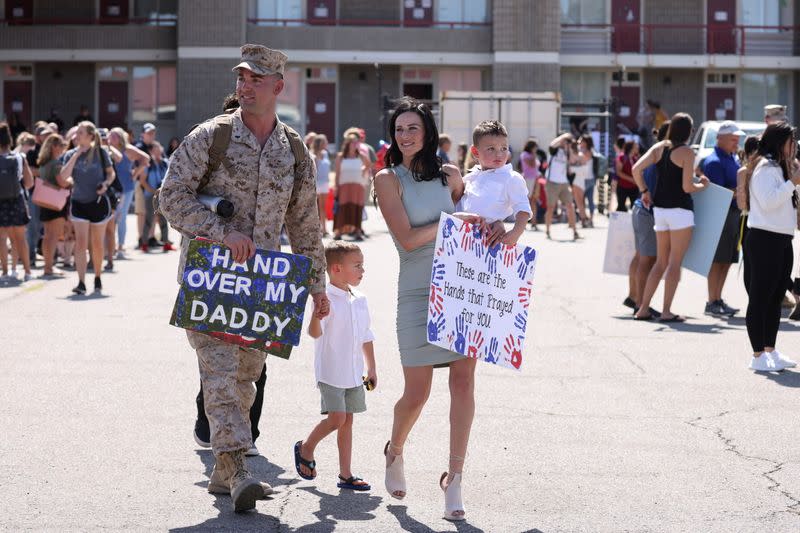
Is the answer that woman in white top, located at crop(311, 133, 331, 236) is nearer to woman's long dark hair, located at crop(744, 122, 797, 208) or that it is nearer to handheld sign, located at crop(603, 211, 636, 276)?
handheld sign, located at crop(603, 211, 636, 276)

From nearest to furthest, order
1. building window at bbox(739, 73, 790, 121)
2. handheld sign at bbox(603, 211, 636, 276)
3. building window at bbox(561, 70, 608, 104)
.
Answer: handheld sign at bbox(603, 211, 636, 276), building window at bbox(561, 70, 608, 104), building window at bbox(739, 73, 790, 121)

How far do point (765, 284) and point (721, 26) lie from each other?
3894 centimetres

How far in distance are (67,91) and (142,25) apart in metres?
3.44

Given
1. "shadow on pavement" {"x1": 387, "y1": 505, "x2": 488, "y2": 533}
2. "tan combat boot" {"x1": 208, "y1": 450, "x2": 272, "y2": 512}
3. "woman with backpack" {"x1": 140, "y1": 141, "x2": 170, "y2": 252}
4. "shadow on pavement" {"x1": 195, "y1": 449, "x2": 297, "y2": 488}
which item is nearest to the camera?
"shadow on pavement" {"x1": 387, "y1": 505, "x2": 488, "y2": 533}

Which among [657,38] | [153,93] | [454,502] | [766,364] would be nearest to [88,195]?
[766,364]

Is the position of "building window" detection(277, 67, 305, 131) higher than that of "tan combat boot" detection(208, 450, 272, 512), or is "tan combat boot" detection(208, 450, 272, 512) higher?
"building window" detection(277, 67, 305, 131)

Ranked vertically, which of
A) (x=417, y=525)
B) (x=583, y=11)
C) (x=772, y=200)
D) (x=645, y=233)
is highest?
(x=583, y=11)

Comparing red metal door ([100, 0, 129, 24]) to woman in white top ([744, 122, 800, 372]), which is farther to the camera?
red metal door ([100, 0, 129, 24])

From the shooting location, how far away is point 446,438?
7.77m

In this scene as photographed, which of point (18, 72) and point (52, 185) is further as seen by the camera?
point (18, 72)

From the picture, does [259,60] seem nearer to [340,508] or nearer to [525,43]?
[340,508]

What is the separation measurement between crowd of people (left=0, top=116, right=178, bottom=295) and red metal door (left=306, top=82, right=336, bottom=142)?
82.7ft

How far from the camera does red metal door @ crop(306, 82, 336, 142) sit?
152 ft

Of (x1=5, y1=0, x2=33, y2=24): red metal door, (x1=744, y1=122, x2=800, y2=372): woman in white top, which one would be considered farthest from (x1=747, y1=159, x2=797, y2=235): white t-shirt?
(x1=5, y1=0, x2=33, y2=24): red metal door
